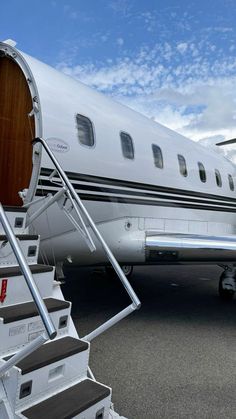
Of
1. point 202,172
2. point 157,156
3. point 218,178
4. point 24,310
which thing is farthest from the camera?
point 218,178

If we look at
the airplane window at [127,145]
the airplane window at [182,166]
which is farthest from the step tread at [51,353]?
the airplane window at [182,166]

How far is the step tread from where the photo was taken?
2553mm

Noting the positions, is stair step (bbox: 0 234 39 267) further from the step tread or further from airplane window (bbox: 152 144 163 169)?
airplane window (bbox: 152 144 163 169)

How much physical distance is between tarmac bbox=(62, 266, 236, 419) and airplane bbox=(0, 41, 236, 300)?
946mm

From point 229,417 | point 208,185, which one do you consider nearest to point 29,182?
point 229,417

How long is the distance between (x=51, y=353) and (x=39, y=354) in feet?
0.28

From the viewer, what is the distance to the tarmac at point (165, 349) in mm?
3592

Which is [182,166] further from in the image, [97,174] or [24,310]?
[24,310]

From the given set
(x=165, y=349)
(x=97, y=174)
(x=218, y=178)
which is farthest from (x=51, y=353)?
(x=218, y=178)

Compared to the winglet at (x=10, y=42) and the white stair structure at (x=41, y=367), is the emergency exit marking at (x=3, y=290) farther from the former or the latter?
the winglet at (x=10, y=42)

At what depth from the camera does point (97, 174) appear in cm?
559

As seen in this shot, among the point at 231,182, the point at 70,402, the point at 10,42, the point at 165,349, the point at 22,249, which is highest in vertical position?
the point at 10,42

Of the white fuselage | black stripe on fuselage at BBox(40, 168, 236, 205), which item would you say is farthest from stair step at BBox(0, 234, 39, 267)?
black stripe on fuselage at BBox(40, 168, 236, 205)

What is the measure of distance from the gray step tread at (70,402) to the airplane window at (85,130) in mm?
3403
